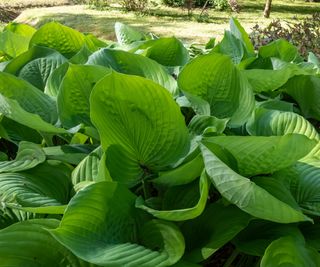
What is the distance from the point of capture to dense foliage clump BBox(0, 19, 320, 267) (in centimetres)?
67

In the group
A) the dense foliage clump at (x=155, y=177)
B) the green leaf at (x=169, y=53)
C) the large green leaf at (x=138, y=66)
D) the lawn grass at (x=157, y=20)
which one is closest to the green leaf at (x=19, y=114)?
the dense foliage clump at (x=155, y=177)

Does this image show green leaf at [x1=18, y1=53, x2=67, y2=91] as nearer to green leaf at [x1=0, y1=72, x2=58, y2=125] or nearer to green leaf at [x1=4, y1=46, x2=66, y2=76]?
green leaf at [x1=4, y1=46, x2=66, y2=76]

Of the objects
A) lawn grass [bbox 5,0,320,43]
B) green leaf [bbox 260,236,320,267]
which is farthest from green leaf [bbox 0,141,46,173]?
lawn grass [bbox 5,0,320,43]

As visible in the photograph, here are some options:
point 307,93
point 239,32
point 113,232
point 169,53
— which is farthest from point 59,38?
point 113,232

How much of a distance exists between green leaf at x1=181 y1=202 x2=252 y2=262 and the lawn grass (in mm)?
9509

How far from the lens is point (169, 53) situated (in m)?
1.28

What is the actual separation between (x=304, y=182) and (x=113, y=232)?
1.06 feet

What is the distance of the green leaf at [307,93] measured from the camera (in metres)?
1.20

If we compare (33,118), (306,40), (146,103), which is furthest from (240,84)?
(306,40)

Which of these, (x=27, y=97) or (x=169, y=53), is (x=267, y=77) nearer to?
(x=169, y=53)

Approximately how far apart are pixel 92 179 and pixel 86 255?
201mm

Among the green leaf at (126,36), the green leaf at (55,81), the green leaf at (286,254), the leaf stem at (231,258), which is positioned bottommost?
the leaf stem at (231,258)

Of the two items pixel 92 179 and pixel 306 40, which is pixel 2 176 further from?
pixel 306 40

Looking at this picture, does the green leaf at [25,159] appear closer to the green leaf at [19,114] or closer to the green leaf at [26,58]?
the green leaf at [19,114]
